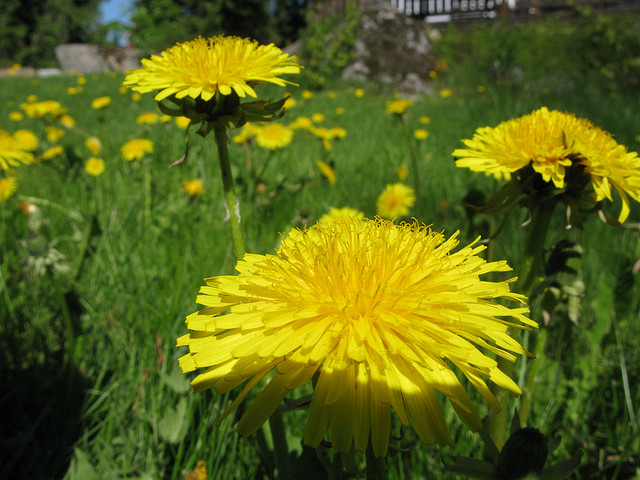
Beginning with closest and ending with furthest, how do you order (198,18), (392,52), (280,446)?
(280,446), (392,52), (198,18)

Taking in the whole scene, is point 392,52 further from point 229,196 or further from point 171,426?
point 171,426

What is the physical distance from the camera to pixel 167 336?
1.29 meters

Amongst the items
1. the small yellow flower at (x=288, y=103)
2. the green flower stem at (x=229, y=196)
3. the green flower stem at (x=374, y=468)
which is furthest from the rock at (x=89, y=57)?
the green flower stem at (x=374, y=468)

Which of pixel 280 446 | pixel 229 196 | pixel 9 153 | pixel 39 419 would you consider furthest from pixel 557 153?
pixel 9 153

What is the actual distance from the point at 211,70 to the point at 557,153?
29.4 inches

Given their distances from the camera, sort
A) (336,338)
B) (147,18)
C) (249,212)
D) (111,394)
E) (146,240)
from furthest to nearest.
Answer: (147,18)
(249,212)
(146,240)
(111,394)
(336,338)

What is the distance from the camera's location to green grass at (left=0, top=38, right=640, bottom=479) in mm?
1013

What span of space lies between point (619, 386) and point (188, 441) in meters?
1.22

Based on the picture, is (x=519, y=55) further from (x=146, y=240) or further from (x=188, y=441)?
(x=188, y=441)

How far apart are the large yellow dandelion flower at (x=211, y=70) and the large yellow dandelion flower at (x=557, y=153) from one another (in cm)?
48

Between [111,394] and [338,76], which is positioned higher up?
[338,76]

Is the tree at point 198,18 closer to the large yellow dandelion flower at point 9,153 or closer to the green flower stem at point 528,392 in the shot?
the large yellow dandelion flower at point 9,153

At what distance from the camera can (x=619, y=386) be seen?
1.28m

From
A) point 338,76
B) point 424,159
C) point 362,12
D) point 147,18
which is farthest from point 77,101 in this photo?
point 147,18
